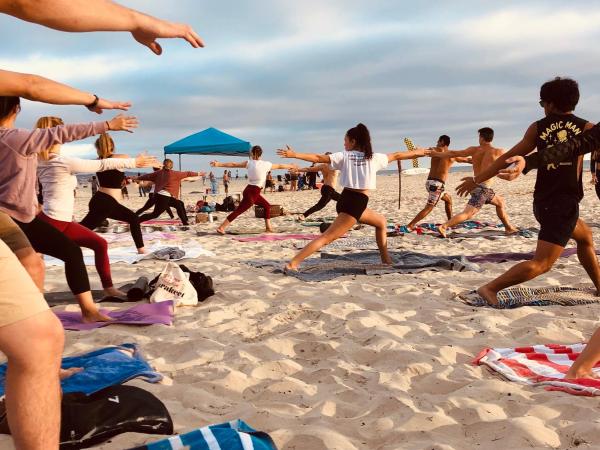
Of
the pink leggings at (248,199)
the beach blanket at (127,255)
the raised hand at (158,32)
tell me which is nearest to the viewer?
the raised hand at (158,32)

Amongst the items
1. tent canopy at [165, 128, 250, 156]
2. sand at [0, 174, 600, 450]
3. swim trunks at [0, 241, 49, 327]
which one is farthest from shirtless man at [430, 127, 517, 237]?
tent canopy at [165, 128, 250, 156]

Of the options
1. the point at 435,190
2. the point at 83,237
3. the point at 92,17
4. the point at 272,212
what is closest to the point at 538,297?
the point at 83,237

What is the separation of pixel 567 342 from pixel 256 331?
230cm

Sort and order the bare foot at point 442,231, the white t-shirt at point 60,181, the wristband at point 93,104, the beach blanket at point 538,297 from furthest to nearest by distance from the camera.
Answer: the bare foot at point 442,231, the white t-shirt at point 60,181, the beach blanket at point 538,297, the wristband at point 93,104

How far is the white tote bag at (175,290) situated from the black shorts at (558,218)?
10.5 feet

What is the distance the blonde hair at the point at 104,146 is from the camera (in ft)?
20.0

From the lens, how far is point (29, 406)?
1.70 metres

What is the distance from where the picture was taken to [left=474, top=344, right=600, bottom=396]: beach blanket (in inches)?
118

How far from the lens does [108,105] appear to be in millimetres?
3102

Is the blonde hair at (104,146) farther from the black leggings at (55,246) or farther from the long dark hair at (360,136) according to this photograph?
the long dark hair at (360,136)

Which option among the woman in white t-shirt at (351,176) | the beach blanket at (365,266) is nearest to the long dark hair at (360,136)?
the woman in white t-shirt at (351,176)

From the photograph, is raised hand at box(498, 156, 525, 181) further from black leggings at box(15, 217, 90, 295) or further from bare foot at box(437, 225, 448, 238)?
bare foot at box(437, 225, 448, 238)

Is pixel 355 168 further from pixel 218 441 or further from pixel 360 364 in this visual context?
pixel 218 441

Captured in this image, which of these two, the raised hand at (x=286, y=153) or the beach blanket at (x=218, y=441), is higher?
the raised hand at (x=286, y=153)
